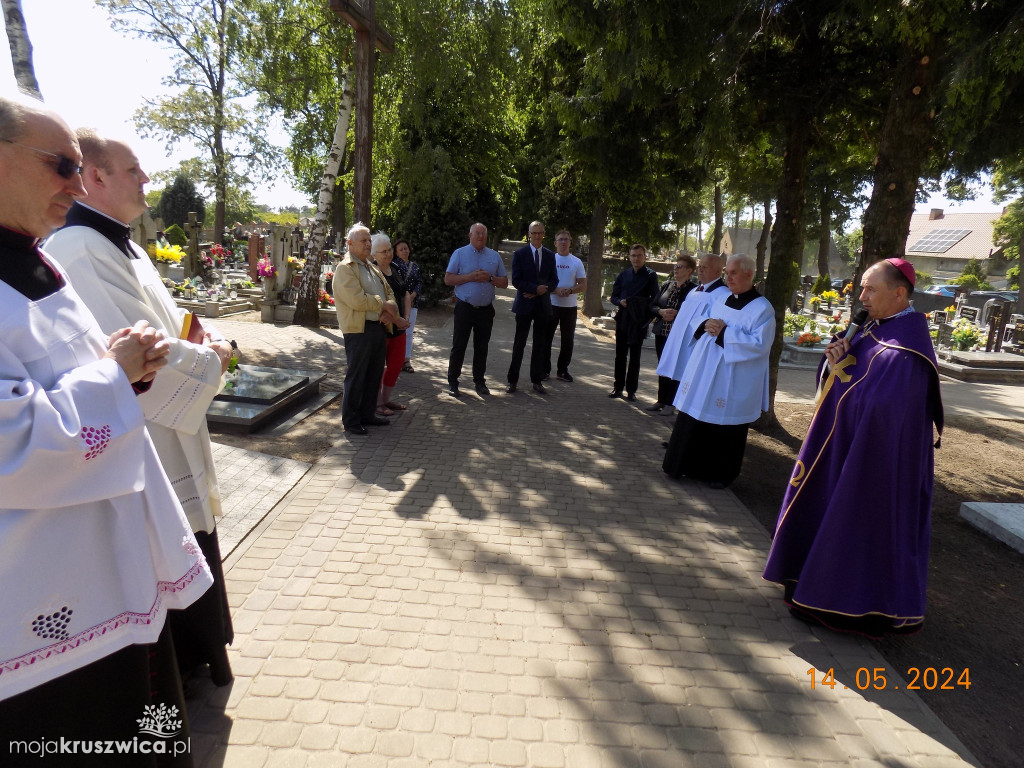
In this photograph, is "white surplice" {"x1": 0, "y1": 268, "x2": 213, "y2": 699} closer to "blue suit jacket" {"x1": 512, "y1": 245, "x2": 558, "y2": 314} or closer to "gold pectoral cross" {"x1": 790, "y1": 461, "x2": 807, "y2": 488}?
"gold pectoral cross" {"x1": 790, "y1": 461, "x2": 807, "y2": 488}

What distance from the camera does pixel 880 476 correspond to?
335 cm

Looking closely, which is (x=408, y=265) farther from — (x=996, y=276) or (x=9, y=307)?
(x=996, y=276)

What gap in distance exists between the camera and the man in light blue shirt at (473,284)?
312 inches

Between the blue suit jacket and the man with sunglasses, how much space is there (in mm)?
6717

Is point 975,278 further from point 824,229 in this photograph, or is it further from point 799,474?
point 799,474

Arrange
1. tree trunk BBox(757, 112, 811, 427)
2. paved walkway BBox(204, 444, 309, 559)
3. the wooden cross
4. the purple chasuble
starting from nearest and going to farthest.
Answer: the purple chasuble, paved walkway BBox(204, 444, 309, 559), tree trunk BBox(757, 112, 811, 427), the wooden cross

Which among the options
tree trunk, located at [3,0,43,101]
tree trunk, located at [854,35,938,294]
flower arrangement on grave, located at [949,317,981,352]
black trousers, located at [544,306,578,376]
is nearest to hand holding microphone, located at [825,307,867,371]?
tree trunk, located at [854,35,938,294]

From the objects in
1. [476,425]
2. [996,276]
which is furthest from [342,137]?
[996,276]

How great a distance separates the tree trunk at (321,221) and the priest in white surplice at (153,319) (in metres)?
9.71

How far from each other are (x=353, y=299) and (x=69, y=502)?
15.7 ft

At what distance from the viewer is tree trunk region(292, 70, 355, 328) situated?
38.0 ft

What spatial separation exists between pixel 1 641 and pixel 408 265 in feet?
22.6

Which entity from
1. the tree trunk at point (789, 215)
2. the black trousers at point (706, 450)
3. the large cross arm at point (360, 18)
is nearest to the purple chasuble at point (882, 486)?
the black trousers at point (706, 450)

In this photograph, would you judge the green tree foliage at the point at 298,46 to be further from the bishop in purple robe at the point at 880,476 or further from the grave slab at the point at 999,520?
the grave slab at the point at 999,520
